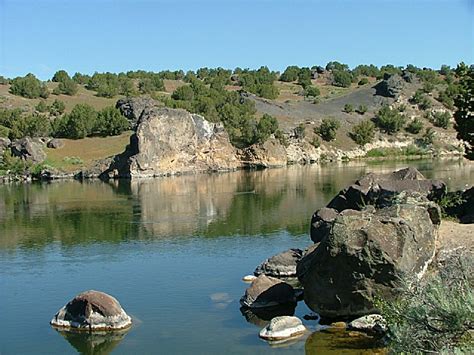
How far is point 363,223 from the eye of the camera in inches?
855

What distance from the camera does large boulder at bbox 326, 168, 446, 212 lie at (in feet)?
99.2

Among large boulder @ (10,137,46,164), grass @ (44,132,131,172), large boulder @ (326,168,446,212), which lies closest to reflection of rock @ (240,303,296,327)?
large boulder @ (326,168,446,212)

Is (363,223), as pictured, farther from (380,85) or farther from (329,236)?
(380,85)

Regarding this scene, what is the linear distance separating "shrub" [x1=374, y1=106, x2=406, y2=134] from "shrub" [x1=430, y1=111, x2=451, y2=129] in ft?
22.1

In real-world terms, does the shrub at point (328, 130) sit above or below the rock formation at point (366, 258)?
above

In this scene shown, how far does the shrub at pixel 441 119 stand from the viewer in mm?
119250

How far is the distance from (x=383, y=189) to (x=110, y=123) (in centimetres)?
8019

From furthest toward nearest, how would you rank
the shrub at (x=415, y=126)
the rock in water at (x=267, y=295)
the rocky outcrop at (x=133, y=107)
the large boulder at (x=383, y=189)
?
the shrub at (x=415, y=126), the rocky outcrop at (x=133, y=107), the large boulder at (x=383, y=189), the rock in water at (x=267, y=295)

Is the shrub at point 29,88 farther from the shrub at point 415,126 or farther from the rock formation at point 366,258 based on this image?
the rock formation at point 366,258

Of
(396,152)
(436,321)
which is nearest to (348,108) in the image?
(396,152)

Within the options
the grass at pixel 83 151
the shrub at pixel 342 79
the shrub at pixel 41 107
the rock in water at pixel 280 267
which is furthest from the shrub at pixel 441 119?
the rock in water at pixel 280 267

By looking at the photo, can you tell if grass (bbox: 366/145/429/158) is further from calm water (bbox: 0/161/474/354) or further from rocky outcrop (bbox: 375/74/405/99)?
calm water (bbox: 0/161/474/354)

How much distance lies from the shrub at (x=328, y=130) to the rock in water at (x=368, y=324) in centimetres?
9073

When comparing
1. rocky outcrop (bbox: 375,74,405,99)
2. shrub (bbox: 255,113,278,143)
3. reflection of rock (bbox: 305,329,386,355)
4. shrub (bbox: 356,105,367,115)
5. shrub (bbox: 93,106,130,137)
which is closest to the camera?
reflection of rock (bbox: 305,329,386,355)
